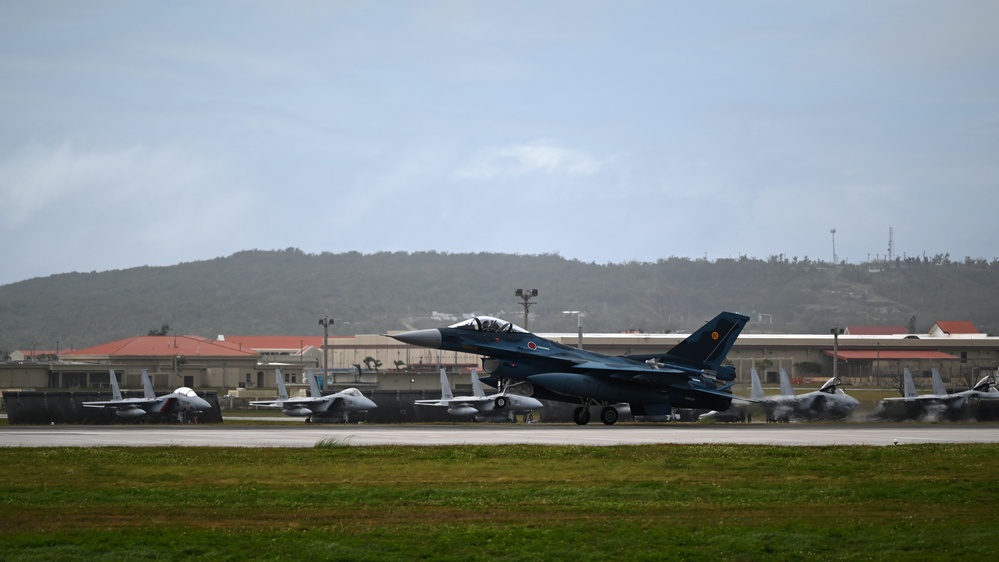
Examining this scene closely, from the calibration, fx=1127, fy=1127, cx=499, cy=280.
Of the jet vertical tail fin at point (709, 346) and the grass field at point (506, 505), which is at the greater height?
the jet vertical tail fin at point (709, 346)

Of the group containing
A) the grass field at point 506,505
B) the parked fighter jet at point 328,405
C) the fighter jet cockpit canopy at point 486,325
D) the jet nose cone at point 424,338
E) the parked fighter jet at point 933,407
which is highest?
the fighter jet cockpit canopy at point 486,325

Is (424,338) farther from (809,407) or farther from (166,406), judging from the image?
(166,406)

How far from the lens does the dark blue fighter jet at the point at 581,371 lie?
36.7 meters

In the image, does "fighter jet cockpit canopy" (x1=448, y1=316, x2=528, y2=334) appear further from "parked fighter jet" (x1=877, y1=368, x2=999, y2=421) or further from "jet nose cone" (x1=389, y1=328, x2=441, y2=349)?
"parked fighter jet" (x1=877, y1=368, x2=999, y2=421)

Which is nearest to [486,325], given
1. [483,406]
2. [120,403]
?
[483,406]

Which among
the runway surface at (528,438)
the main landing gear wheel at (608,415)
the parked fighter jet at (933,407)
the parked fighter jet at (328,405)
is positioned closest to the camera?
the runway surface at (528,438)

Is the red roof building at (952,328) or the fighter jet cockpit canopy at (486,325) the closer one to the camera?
the fighter jet cockpit canopy at (486,325)

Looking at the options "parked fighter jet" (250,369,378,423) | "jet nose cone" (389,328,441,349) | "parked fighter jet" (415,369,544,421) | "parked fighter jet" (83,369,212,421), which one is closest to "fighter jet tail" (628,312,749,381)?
"jet nose cone" (389,328,441,349)

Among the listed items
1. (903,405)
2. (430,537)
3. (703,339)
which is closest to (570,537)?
(430,537)

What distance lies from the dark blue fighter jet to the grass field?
12.8 metres

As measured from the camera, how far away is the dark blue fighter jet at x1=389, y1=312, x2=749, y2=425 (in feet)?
120

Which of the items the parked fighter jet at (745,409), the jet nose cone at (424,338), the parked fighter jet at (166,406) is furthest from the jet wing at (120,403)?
the parked fighter jet at (745,409)

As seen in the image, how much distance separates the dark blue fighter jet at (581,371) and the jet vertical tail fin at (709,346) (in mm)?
43

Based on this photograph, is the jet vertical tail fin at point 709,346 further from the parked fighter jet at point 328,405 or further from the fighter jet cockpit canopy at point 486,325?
the parked fighter jet at point 328,405
